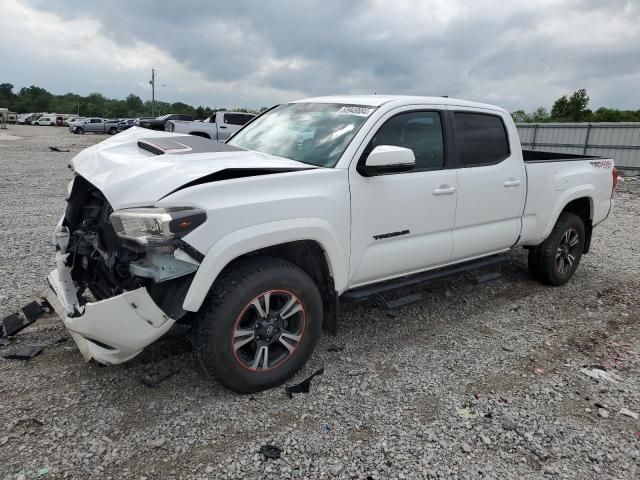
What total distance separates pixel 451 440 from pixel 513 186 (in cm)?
256

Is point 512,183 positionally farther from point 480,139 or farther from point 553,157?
point 553,157

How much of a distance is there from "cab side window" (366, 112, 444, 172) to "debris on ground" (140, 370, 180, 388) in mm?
2136

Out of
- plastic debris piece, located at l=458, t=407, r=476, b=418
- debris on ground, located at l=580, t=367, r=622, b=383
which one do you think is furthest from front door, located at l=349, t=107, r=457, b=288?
debris on ground, located at l=580, t=367, r=622, b=383

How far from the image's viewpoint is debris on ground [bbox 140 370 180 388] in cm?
311

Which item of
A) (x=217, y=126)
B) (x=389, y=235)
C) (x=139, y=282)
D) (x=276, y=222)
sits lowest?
(x=139, y=282)

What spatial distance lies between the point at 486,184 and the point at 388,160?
4.61ft

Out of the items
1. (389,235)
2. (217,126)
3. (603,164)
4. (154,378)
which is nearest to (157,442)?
(154,378)

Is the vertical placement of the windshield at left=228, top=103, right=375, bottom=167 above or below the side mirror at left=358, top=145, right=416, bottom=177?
above

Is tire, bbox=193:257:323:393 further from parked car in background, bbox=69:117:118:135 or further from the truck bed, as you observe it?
parked car in background, bbox=69:117:118:135

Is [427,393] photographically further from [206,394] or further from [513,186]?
[513,186]

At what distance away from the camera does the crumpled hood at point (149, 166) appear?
2.68 meters

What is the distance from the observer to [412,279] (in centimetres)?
387

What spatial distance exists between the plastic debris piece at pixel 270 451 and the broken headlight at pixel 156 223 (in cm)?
123

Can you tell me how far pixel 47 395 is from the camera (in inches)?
117
